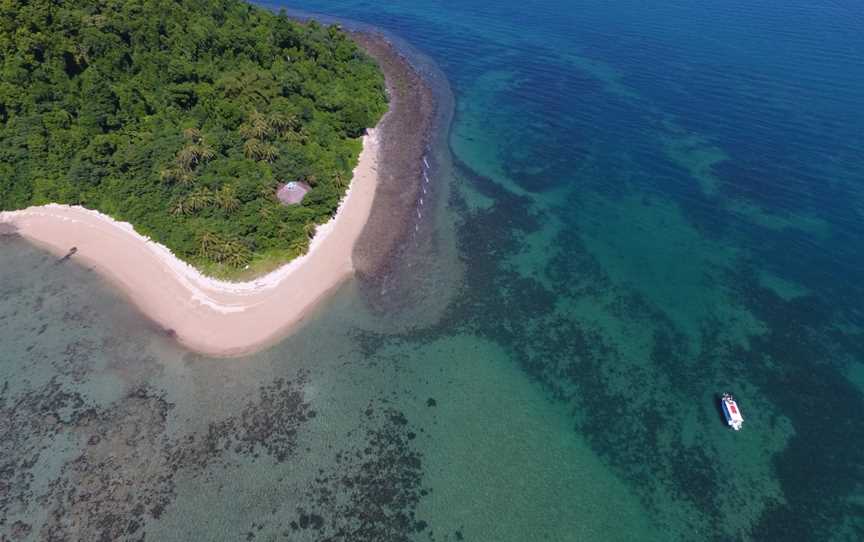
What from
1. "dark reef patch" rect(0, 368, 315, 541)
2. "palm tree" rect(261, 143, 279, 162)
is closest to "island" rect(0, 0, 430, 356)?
"palm tree" rect(261, 143, 279, 162)

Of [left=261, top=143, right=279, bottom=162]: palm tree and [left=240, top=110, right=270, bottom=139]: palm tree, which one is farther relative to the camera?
[left=240, top=110, right=270, bottom=139]: palm tree

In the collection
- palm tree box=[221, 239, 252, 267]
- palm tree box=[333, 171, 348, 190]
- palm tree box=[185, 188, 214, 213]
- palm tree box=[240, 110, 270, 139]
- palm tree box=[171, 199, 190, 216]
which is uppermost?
palm tree box=[240, 110, 270, 139]

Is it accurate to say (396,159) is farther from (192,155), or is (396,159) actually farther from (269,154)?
(192,155)

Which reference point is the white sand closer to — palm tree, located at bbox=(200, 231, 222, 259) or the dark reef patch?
palm tree, located at bbox=(200, 231, 222, 259)

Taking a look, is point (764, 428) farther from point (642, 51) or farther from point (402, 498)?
point (642, 51)

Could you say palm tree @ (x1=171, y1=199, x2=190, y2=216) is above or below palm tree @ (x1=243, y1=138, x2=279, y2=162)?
below

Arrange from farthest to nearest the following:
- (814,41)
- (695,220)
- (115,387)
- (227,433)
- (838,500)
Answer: (814,41), (695,220), (115,387), (227,433), (838,500)

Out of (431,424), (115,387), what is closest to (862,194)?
(431,424)
